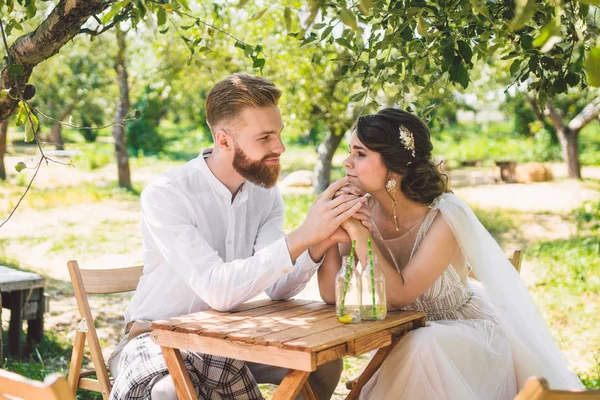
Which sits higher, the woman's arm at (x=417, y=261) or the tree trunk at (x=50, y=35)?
the tree trunk at (x=50, y=35)

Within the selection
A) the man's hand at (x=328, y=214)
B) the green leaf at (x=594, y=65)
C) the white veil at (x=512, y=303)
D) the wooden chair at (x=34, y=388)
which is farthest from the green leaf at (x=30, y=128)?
the green leaf at (x=594, y=65)

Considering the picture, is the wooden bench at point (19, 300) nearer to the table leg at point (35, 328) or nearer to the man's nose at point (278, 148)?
the table leg at point (35, 328)

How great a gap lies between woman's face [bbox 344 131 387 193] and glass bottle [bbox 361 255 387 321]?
63cm

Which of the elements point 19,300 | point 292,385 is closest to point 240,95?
point 292,385

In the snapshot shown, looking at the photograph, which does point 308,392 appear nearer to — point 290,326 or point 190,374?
point 190,374

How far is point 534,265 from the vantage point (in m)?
8.84

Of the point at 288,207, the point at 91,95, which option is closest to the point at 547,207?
the point at 288,207

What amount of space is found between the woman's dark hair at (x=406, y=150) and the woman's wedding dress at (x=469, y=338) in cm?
10

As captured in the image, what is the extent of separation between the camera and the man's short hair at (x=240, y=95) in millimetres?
3459

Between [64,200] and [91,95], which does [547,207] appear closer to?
[64,200]

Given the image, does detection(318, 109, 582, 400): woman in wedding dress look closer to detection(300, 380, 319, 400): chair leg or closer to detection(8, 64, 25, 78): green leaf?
detection(300, 380, 319, 400): chair leg

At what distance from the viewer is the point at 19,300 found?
224 inches

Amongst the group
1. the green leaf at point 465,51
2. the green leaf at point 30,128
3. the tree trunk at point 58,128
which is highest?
the tree trunk at point 58,128

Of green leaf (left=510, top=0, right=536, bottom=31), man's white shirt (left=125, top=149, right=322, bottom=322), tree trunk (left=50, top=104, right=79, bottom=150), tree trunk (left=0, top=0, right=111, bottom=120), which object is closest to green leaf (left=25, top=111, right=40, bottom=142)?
tree trunk (left=0, top=0, right=111, bottom=120)
